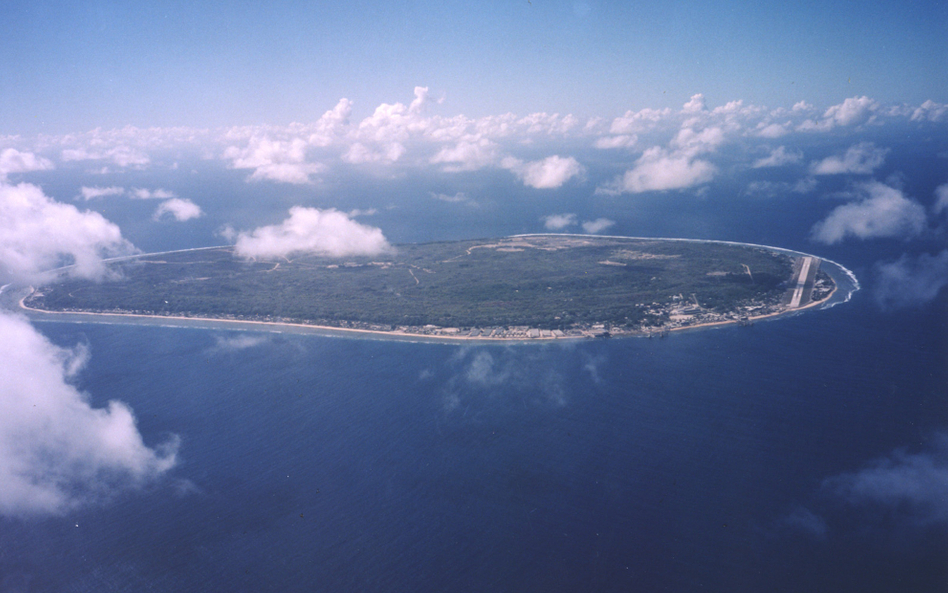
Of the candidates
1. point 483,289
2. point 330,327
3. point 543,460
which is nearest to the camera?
point 543,460

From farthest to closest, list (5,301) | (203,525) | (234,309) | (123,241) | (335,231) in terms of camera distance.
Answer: (123,241)
(335,231)
(5,301)
(234,309)
(203,525)

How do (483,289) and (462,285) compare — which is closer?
(483,289)

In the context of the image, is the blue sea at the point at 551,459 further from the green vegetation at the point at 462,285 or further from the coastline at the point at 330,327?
the green vegetation at the point at 462,285

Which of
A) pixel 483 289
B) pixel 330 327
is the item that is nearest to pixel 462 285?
pixel 483 289

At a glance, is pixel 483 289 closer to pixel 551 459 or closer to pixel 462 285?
pixel 462 285

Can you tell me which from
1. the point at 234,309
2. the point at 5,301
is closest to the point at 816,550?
the point at 234,309

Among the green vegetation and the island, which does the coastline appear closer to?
the island

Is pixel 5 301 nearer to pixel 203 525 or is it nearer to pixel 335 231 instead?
pixel 335 231
